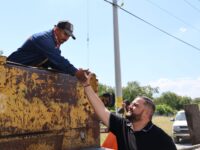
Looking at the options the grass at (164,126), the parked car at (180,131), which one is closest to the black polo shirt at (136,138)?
the grass at (164,126)

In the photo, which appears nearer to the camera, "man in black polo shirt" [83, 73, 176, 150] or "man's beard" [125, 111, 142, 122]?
"man in black polo shirt" [83, 73, 176, 150]

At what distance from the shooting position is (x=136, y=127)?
3732 mm

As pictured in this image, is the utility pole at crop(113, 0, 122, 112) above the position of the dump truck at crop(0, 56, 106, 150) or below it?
above

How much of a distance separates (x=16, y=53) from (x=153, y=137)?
165 centimetres

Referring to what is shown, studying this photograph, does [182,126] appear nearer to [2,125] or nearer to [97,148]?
[97,148]

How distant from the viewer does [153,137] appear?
142 inches

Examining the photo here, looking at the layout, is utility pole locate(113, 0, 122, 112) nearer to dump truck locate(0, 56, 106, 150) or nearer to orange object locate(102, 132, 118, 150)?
orange object locate(102, 132, 118, 150)

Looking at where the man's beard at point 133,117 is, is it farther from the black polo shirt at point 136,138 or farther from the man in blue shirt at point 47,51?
the man in blue shirt at point 47,51

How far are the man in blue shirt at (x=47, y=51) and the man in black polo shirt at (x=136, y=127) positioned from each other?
483mm

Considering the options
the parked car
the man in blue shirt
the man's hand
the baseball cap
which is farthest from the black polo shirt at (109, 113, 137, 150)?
the parked car

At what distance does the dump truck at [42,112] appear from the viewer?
3.16 m

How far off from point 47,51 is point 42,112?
32.4 inches

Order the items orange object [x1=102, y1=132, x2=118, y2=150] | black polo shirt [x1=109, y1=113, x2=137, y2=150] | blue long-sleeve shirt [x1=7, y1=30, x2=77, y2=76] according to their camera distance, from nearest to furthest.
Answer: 1. black polo shirt [x1=109, y1=113, x2=137, y2=150]
2. blue long-sleeve shirt [x1=7, y1=30, x2=77, y2=76]
3. orange object [x1=102, y1=132, x2=118, y2=150]

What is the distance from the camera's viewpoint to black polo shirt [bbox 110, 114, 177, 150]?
11.7ft
